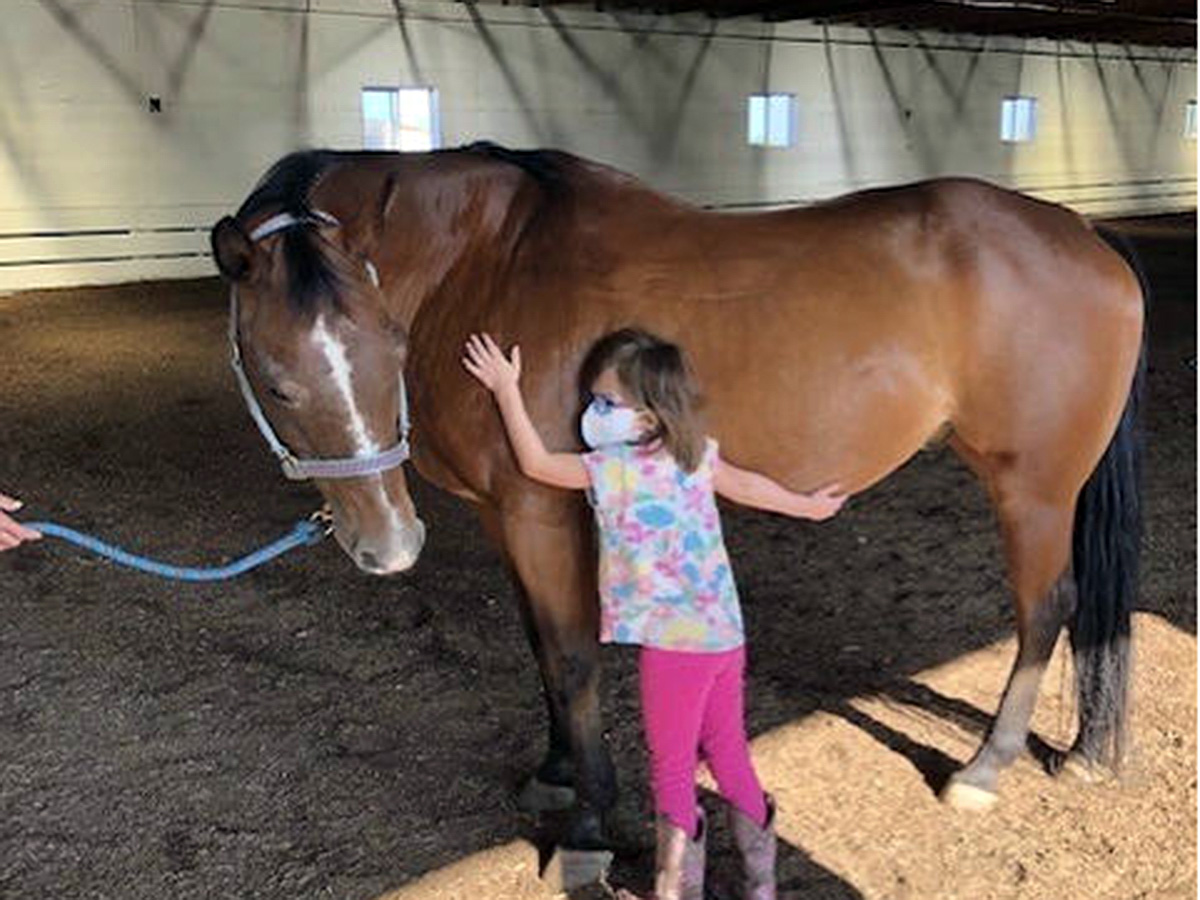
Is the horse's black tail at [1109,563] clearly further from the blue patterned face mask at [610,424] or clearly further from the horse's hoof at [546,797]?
the blue patterned face mask at [610,424]

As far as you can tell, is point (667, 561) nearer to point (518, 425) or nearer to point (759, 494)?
point (759, 494)

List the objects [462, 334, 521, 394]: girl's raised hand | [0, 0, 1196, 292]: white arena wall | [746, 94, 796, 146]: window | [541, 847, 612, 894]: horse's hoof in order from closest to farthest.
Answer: [462, 334, 521, 394]: girl's raised hand
[541, 847, 612, 894]: horse's hoof
[0, 0, 1196, 292]: white arena wall
[746, 94, 796, 146]: window

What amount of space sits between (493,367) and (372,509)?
0.35 meters

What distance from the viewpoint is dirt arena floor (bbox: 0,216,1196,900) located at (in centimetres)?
234

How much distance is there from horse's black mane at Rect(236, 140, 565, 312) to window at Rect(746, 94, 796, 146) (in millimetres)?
14118

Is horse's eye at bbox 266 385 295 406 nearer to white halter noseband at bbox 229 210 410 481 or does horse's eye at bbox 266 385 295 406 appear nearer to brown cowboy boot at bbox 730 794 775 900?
white halter noseband at bbox 229 210 410 481

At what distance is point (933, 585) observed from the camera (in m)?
3.85

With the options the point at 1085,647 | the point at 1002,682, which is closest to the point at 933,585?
the point at 1002,682

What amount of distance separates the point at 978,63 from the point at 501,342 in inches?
734

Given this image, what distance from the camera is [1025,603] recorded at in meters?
2.63

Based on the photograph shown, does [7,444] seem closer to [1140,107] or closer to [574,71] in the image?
[574,71]

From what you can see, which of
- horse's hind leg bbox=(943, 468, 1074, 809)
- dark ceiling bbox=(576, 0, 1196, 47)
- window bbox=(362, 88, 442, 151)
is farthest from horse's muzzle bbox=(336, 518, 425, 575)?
dark ceiling bbox=(576, 0, 1196, 47)

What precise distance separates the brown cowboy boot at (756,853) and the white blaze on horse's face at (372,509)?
77cm

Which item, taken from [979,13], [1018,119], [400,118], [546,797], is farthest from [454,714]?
[1018,119]
